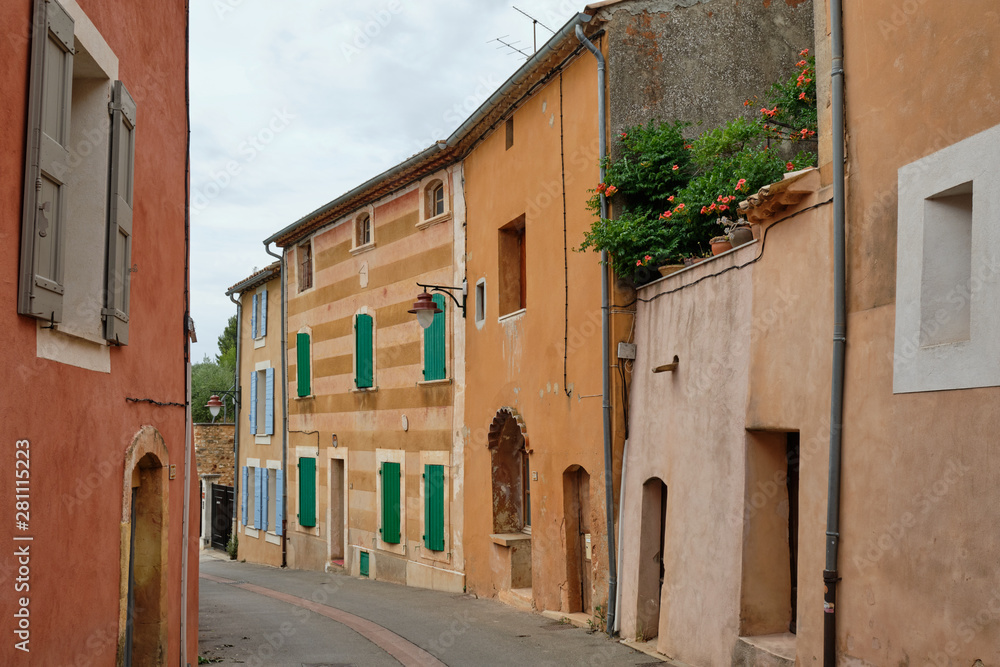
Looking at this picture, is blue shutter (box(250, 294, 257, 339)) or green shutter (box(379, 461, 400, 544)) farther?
blue shutter (box(250, 294, 257, 339))

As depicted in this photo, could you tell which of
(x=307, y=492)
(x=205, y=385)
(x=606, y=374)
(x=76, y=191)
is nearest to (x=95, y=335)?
(x=76, y=191)

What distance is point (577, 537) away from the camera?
1159cm

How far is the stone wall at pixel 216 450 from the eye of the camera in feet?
91.6

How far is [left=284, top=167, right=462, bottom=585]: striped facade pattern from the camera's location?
15570 millimetres

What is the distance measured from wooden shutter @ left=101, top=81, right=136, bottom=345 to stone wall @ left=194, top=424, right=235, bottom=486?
22.4 meters

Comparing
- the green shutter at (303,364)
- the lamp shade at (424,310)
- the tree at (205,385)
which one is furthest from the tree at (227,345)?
the lamp shade at (424,310)

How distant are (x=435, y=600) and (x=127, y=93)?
31.5 feet

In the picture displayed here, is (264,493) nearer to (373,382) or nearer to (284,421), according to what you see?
(284,421)

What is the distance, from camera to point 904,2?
5816mm

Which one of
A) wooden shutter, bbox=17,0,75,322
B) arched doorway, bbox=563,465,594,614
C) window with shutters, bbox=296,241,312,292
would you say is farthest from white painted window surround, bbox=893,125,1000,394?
window with shutters, bbox=296,241,312,292

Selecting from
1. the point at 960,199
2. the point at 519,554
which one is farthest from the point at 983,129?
the point at 519,554

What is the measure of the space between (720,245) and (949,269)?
3.33 meters

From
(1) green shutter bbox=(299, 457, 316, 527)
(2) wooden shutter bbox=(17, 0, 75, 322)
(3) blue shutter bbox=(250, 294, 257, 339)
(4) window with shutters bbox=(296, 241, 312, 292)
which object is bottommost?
(1) green shutter bbox=(299, 457, 316, 527)

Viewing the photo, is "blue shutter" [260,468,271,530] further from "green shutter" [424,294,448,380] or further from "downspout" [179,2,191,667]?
"downspout" [179,2,191,667]
